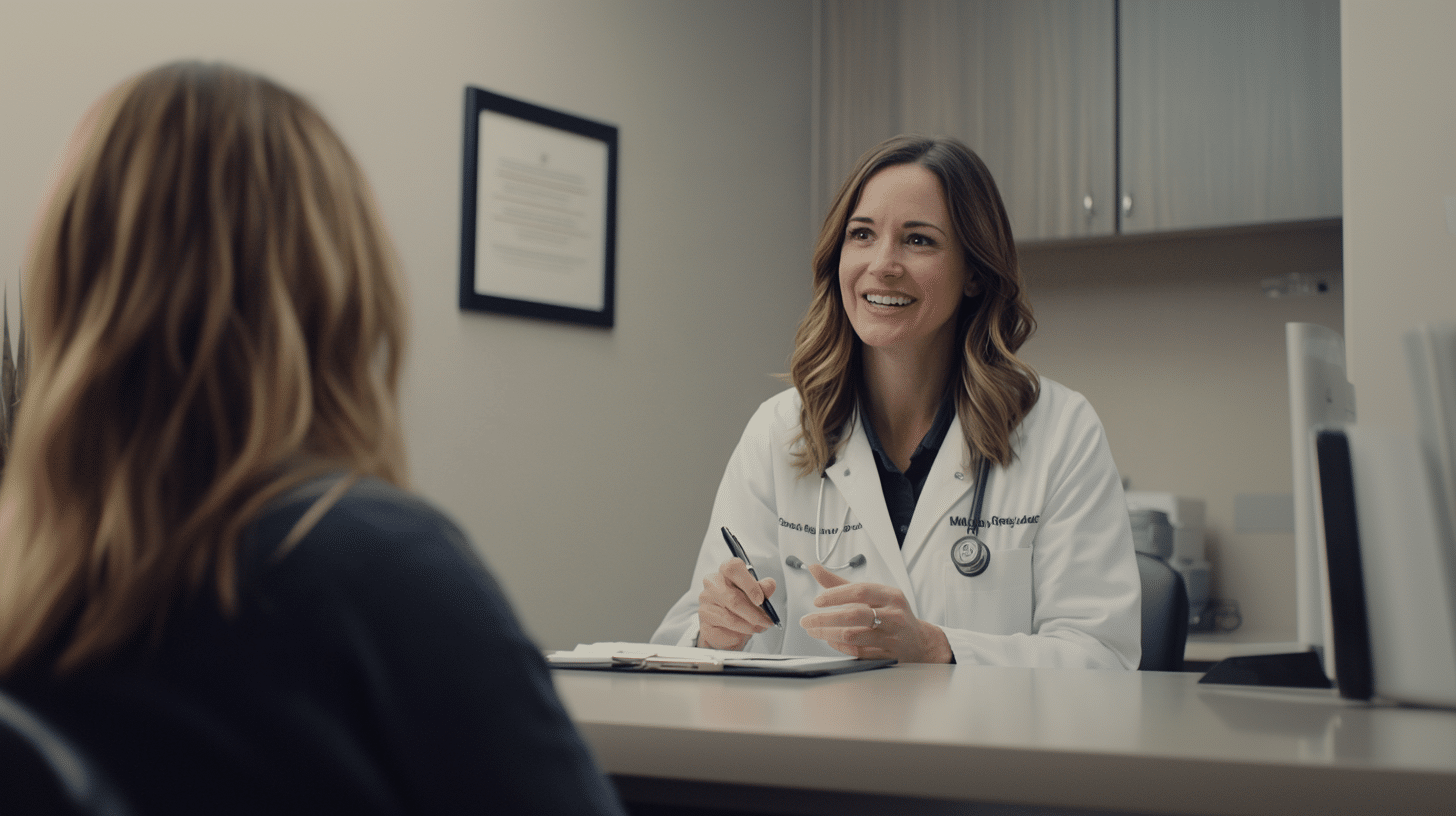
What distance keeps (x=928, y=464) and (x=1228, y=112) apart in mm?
1629

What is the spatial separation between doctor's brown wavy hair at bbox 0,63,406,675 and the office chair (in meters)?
0.08

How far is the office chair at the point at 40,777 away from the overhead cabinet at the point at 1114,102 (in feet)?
10.1

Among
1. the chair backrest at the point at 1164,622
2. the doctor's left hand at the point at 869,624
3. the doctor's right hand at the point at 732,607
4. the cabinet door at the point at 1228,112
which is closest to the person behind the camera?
the doctor's left hand at the point at 869,624

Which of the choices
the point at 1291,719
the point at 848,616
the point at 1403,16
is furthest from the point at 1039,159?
the point at 1291,719

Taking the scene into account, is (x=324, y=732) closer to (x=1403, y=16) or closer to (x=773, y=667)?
(x=773, y=667)

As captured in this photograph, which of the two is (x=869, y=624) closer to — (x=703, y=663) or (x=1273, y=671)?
(x=703, y=663)

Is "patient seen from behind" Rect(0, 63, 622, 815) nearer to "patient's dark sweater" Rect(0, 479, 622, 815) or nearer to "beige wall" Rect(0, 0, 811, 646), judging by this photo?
"patient's dark sweater" Rect(0, 479, 622, 815)

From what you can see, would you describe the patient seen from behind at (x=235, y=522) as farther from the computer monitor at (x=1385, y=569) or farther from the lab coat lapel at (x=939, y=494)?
the lab coat lapel at (x=939, y=494)

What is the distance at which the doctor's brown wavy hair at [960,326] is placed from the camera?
197 cm

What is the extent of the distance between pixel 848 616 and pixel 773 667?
189 mm

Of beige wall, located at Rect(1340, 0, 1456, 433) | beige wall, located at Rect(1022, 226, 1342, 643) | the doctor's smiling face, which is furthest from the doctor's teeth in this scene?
beige wall, located at Rect(1022, 226, 1342, 643)

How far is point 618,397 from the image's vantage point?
3.11 meters

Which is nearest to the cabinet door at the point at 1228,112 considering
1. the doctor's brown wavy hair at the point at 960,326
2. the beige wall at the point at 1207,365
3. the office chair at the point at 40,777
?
the beige wall at the point at 1207,365

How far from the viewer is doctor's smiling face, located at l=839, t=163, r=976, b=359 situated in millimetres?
2018
